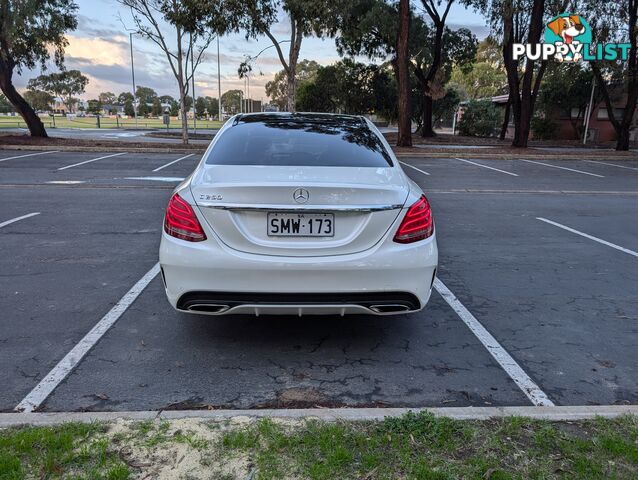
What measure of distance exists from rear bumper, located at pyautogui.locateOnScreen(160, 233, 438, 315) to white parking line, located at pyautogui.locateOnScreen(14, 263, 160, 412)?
82 centimetres

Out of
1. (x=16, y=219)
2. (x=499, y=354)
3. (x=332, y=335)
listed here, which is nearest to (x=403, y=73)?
(x=16, y=219)

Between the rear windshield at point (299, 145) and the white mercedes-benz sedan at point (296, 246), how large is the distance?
1.43 ft

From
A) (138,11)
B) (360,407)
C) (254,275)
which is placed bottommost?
(360,407)

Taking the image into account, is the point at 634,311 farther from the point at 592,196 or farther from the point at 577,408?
the point at 592,196

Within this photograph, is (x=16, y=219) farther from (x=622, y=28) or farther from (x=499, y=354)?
(x=622, y=28)

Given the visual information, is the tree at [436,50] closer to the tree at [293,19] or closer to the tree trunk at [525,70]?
the tree trunk at [525,70]

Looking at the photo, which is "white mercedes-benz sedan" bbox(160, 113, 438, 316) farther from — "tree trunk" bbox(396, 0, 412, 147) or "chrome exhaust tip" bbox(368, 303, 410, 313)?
"tree trunk" bbox(396, 0, 412, 147)

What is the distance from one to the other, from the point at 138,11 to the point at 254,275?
809 inches

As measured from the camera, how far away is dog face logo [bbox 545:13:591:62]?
74.8 feet

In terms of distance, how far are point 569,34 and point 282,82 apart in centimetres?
6365

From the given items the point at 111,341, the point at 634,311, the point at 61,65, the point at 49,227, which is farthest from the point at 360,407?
the point at 61,65

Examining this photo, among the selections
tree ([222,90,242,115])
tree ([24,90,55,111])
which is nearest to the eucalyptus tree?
tree ([24,90,55,111])

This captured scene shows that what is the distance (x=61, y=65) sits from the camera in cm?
2361

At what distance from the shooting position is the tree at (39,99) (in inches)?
3354
